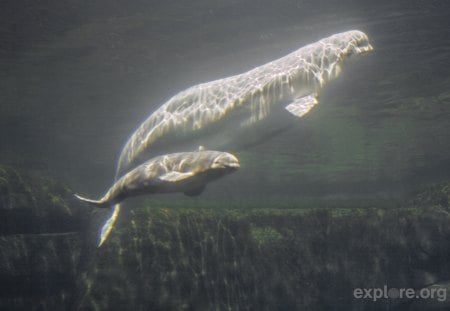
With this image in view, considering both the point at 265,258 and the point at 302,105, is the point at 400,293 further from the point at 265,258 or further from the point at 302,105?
the point at 302,105

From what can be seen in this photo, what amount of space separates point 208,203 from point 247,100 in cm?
755

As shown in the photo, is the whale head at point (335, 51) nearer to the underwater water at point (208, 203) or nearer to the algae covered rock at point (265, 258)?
the underwater water at point (208, 203)

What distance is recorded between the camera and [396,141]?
111ft

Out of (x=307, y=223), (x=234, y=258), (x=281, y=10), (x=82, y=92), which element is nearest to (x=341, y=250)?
(x=307, y=223)

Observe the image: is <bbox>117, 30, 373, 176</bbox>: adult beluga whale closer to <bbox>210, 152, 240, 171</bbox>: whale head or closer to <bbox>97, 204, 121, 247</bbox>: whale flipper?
<bbox>97, 204, 121, 247</bbox>: whale flipper

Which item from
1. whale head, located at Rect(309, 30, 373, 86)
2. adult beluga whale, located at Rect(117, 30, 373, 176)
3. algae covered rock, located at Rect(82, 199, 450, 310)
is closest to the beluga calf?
adult beluga whale, located at Rect(117, 30, 373, 176)

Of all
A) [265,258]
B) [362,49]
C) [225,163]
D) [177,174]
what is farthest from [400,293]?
[177,174]

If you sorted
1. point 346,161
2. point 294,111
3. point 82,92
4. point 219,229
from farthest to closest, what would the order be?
point 346,161, point 82,92, point 219,229, point 294,111

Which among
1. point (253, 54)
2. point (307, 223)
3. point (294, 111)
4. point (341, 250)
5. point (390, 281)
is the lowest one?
point (390, 281)

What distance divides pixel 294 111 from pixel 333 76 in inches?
74.2

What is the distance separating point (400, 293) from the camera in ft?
35.0

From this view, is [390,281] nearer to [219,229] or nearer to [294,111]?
[219,229]

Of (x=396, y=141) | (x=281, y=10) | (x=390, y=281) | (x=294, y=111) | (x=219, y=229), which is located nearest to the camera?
(x=294, y=111)

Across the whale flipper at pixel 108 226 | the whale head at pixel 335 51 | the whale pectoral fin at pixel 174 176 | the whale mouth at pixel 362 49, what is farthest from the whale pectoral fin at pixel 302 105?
the whale flipper at pixel 108 226
